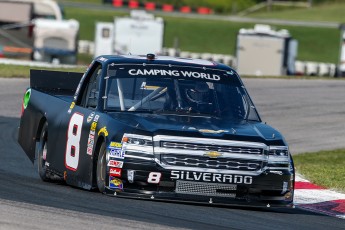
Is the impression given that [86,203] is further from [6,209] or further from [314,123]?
[314,123]

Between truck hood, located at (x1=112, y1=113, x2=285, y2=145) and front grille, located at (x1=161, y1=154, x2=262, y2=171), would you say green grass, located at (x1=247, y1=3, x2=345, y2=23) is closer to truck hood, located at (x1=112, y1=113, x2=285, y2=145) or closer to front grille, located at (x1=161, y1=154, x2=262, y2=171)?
truck hood, located at (x1=112, y1=113, x2=285, y2=145)

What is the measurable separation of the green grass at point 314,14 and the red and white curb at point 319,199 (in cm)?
6827

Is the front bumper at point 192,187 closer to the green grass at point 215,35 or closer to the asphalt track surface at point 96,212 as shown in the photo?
the asphalt track surface at point 96,212

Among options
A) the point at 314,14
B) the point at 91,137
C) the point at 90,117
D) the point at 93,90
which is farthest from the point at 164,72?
the point at 314,14

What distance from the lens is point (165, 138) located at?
9.48m

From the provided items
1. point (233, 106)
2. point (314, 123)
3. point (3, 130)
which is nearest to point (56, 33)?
point (314, 123)

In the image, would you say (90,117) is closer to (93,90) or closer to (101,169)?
(93,90)

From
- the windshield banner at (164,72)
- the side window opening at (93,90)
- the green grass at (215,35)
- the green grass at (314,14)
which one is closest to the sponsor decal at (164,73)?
the windshield banner at (164,72)

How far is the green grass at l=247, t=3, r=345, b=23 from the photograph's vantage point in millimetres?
83250

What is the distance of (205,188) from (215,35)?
58743 mm

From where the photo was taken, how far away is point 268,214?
9742mm

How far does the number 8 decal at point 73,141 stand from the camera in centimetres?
1067

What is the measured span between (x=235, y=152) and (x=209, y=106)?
43.9 inches

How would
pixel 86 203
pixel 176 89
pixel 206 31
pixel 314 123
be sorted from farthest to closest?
pixel 206 31 → pixel 314 123 → pixel 176 89 → pixel 86 203
